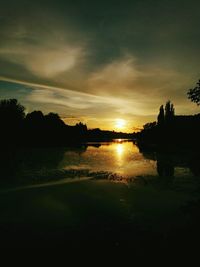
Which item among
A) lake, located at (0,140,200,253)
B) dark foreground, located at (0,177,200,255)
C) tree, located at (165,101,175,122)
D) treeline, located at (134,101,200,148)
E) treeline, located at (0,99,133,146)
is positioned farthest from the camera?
tree, located at (165,101,175,122)

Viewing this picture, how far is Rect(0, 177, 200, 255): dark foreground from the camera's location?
303 inches

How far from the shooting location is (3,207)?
11453 millimetres

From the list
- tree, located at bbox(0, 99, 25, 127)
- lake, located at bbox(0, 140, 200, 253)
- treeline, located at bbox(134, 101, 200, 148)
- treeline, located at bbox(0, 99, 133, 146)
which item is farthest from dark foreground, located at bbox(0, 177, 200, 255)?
tree, located at bbox(0, 99, 25, 127)

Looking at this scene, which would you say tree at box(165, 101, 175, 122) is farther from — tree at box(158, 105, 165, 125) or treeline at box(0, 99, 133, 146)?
treeline at box(0, 99, 133, 146)

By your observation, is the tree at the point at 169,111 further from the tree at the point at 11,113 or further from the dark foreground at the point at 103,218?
the dark foreground at the point at 103,218

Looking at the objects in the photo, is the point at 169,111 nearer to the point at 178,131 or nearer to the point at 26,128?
the point at 178,131

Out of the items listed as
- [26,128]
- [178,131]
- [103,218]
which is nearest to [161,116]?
[178,131]

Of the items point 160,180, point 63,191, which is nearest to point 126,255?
point 63,191

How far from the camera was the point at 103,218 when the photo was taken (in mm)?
10031

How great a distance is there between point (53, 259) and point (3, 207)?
5.83 metres

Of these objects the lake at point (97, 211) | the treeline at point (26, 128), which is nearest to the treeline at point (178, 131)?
the treeline at point (26, 128)

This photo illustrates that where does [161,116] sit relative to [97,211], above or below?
above

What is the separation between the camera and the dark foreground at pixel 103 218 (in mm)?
7688

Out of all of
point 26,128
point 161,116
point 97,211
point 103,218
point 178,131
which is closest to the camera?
point 103,218
